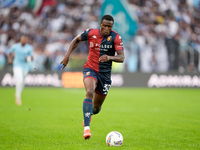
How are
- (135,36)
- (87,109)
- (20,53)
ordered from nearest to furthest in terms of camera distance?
(87,109), (20,53), (135,36)

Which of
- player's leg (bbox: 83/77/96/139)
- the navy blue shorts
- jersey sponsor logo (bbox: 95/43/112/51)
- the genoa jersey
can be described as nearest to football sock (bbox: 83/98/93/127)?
player's leg (bbox: 83/77/96/139)

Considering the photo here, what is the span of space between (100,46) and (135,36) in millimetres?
19060

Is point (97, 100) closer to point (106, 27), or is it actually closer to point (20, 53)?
point (106, 27)

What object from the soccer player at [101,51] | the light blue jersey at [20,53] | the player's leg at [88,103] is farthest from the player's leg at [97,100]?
the light blue jersey at [20,53]

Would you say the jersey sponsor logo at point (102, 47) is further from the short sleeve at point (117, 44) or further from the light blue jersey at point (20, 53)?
the light blue jersey at point (20, 53)

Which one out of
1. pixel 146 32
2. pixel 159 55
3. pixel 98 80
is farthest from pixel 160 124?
pixel 146 32

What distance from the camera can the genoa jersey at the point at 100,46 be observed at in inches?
269

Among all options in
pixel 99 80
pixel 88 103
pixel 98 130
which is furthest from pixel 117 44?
pixel 98 130

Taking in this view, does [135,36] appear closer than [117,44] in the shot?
No

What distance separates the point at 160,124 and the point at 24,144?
4.26 metres

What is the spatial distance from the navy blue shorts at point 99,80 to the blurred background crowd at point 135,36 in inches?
555

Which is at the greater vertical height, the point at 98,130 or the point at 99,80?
the point at 99,80

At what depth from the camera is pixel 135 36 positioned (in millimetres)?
25547

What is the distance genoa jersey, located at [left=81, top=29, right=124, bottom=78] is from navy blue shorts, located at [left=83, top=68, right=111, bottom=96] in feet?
0.28
